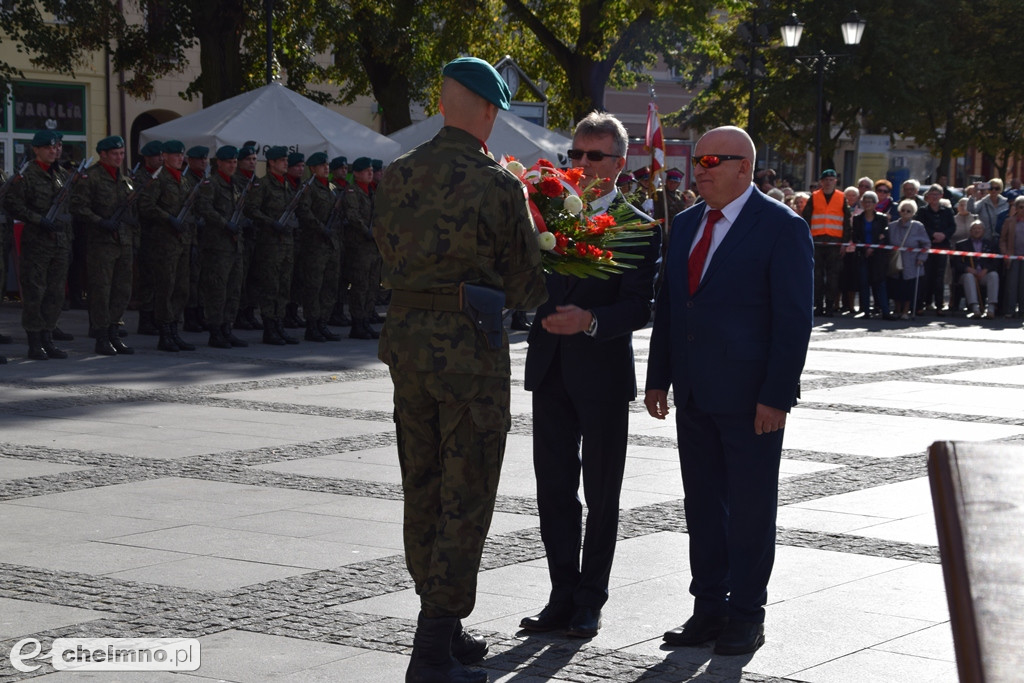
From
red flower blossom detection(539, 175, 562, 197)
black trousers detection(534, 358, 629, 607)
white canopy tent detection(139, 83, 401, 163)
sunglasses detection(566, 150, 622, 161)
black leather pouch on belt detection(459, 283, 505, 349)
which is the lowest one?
black trousers detection(534, 358, 629, 607)

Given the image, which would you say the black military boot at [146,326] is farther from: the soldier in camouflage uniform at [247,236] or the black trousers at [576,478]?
the black trousers at [576,478]

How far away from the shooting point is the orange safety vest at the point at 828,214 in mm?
23062

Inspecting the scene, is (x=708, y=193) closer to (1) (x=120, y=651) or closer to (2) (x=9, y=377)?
(1) (x=120, y=651)

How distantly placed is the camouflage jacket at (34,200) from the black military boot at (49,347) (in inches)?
36.8

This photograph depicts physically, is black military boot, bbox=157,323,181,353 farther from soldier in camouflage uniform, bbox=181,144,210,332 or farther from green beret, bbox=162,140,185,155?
green beret, bbox=162,140,185,155

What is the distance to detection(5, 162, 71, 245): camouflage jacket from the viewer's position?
14.6 m

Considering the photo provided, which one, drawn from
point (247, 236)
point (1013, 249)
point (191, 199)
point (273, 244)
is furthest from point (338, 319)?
point (1013, 249)

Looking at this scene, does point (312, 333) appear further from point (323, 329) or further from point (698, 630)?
point (698, 630)

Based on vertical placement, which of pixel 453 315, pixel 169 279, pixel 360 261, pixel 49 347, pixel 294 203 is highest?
pixel 294 203

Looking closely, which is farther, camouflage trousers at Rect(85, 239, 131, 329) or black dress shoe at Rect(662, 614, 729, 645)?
camouflage trousers at Rect(85, 239, 131, 329)

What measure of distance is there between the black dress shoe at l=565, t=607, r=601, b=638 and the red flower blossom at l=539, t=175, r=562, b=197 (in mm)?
1490

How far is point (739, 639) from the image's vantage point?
5.16 m

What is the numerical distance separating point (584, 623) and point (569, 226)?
4.63ft

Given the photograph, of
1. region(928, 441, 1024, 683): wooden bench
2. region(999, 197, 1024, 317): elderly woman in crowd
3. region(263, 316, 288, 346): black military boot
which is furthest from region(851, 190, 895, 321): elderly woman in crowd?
region(928, 441, 1024, 683): wooden bench
